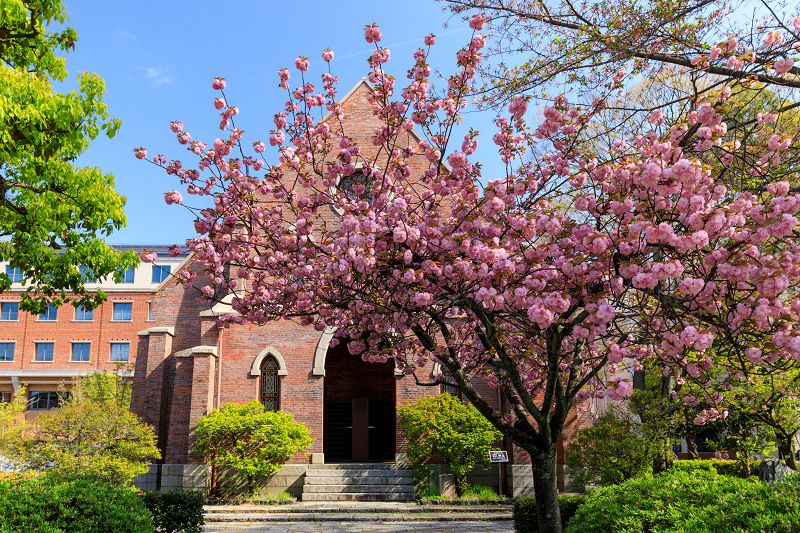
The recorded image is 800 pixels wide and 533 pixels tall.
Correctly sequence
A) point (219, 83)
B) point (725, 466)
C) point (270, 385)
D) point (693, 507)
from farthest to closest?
1. point (725, 466)
2. point (270, 385)
3. point (219, 83)
4. point (693, 507)

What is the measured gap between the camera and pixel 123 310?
47.5 m

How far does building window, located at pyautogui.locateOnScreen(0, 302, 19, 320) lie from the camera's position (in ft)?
150

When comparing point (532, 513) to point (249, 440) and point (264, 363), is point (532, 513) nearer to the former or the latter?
point (249, 440)

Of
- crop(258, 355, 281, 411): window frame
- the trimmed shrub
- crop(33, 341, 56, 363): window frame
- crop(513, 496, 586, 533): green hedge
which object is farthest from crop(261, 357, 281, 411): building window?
crop(33, 341, 56, 363): window frame

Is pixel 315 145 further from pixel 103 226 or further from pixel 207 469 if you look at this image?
pixel 207 469

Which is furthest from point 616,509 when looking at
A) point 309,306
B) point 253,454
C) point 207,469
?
point 207,469

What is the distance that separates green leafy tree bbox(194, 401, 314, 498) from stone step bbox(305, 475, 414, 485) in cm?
109

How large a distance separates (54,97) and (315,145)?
16.6 ft

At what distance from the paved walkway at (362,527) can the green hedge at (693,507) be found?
6027 millimetres

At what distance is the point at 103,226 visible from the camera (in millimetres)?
11336

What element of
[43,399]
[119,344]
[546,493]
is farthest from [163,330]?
[43,399]

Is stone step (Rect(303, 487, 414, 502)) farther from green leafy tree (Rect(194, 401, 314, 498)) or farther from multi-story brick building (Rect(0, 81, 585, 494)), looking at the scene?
green leafy tree (Rect(194, 401, 314, 498))

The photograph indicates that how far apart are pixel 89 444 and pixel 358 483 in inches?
315

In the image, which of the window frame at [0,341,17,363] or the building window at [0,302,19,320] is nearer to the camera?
the window frame at [0,341,17,363]
